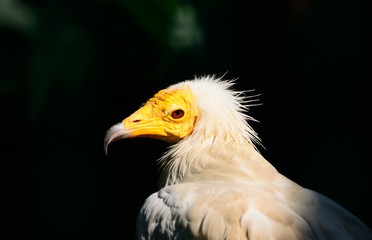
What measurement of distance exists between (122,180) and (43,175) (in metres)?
0.51

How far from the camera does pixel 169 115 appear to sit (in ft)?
11.8

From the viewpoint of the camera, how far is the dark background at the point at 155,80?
4398 mm

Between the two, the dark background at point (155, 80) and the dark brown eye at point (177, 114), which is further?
the dark background at point (155, 80)

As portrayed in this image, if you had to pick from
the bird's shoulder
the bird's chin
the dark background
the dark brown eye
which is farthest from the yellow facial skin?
the dark background

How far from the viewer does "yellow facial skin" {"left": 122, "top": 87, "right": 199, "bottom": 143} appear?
3.59 m

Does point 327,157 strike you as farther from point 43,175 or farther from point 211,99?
point 43,175

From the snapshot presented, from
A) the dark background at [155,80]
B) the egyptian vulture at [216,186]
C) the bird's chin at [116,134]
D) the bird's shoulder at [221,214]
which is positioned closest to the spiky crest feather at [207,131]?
the egyptian vulture at [216,186]

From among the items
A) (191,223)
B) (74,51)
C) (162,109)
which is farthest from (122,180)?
(191,223)

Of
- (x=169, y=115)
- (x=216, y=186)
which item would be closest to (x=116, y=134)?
(x=169, y=115)

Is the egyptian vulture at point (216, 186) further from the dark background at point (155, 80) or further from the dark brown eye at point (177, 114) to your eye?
the dark background at point (155, 80)

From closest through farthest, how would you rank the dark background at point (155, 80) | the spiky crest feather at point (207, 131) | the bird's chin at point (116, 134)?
1. the bird's chin at point (116, 134)
2. the spiky crest feather at point (207, 131)
3. the dark background at point (155, 80)

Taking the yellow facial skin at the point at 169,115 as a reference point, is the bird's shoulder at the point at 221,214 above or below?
below

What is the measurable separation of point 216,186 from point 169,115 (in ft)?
2.12

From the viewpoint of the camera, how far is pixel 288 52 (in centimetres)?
442
